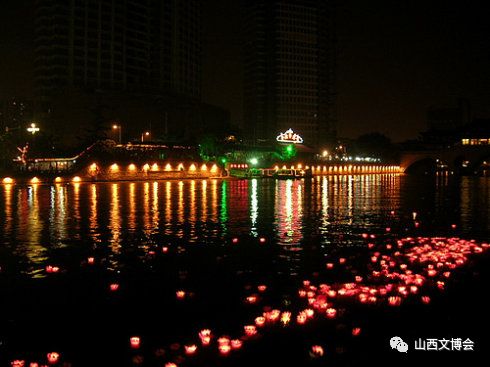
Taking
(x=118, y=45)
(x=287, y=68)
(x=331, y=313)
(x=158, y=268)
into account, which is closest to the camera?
(x=331, y=313)

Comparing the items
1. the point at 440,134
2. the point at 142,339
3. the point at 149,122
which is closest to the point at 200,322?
the point at 142,339

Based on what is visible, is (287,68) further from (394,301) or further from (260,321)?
(260,321)

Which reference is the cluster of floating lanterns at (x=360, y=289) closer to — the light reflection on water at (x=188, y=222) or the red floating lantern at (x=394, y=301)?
the red floating lantern at (x=394, y=301)

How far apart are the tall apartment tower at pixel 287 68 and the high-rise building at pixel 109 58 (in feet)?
140

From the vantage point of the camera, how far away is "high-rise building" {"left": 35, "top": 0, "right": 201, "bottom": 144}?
387ft

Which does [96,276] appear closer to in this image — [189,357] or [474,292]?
[189,357]

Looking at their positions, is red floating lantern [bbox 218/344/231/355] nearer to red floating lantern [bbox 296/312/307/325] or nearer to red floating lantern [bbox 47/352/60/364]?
red floating lantern [bbox 296/312/307/325]

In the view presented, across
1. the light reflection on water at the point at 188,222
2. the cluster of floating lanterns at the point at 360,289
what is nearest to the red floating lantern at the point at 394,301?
the cluster of floating lanterns at the point at 360,289

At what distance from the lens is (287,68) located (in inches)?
7446

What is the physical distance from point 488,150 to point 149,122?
8182cm

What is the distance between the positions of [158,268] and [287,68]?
182228mm

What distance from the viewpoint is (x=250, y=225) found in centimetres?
2044

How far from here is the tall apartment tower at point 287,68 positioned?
18838 centimetres

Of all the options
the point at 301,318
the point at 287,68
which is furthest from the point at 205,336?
the point at 287,68
